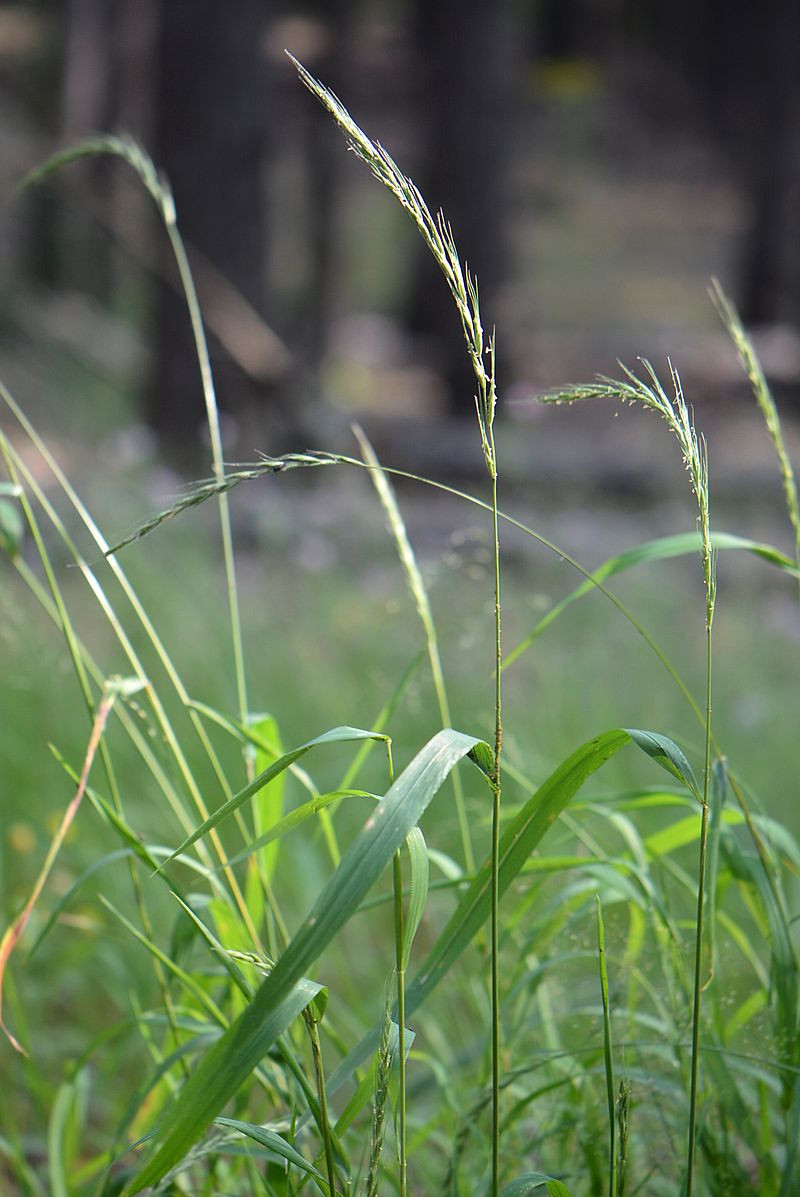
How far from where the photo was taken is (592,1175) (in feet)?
3.41

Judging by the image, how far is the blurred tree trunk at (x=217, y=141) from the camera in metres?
5.45

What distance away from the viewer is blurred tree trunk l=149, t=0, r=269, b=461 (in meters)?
5.45

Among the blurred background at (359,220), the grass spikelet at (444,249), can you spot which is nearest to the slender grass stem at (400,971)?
the grass spikelet at (444,249)

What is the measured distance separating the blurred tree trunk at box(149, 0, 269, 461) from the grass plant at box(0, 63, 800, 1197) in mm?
4243

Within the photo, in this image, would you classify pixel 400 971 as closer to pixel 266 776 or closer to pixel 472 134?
pixel 266 776

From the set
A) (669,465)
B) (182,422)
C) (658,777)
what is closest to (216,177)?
(182,422)

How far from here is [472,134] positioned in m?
7.54

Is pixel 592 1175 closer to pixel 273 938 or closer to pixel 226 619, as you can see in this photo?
pixel 273 938

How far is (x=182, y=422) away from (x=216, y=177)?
119cm

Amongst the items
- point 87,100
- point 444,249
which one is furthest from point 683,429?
point 87,100

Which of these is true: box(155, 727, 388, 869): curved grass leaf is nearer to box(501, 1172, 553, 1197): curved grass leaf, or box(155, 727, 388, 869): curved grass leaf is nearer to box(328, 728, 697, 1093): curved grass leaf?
box(328, 728, 697, 1093): curved grass leaf

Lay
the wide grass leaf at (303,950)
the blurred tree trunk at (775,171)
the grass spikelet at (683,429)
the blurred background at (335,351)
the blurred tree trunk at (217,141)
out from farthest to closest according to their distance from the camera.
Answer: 1. the blurred tree trunk at (775,171)
2. the blurred tree trunk at (217,141)
3. the blurred background at (335,351)
4. the grass spikelet at (683,429)
5. the wide grass leaf at (303,950)

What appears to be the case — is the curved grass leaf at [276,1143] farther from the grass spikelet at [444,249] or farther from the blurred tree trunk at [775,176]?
the blurred tree trunk at [775,176]

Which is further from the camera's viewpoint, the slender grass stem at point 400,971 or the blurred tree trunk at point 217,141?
the blurred tree trunk at point 217,141
